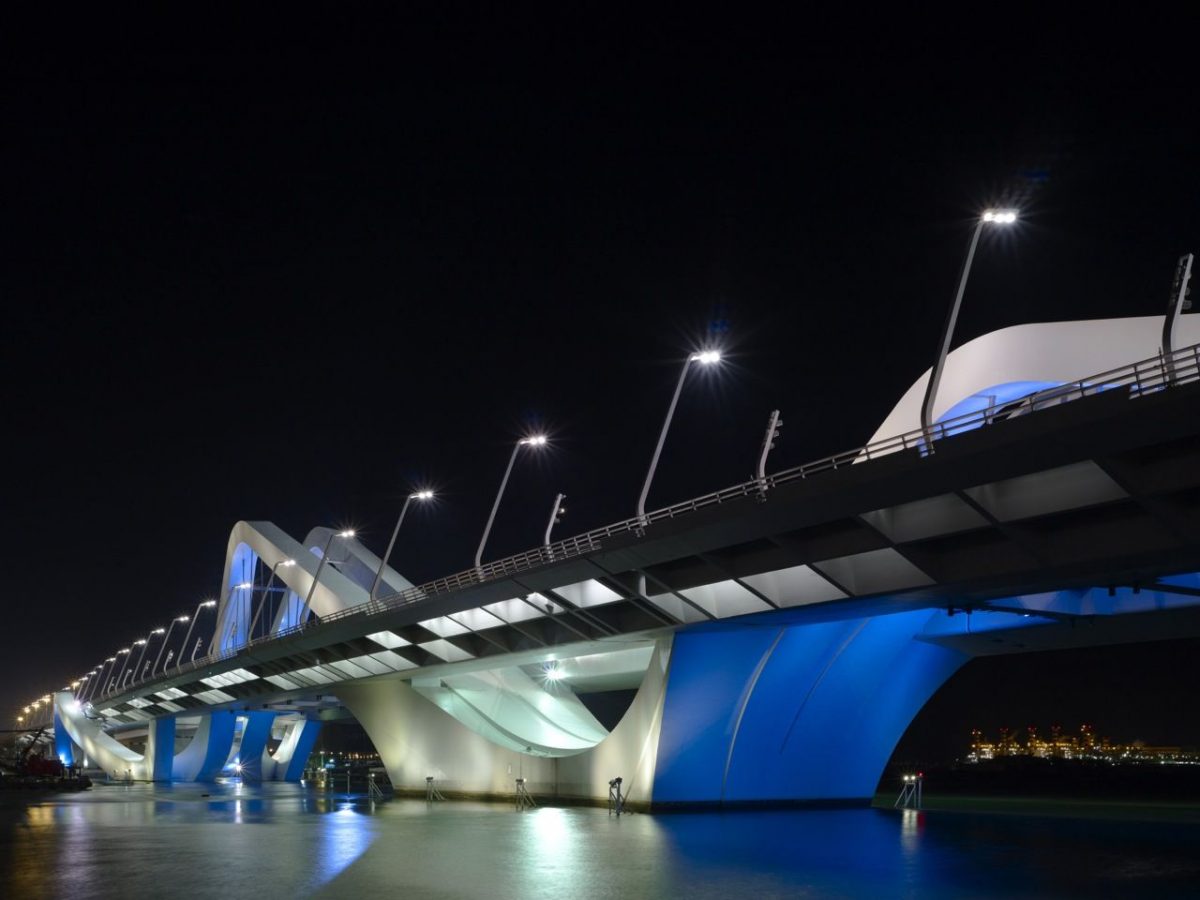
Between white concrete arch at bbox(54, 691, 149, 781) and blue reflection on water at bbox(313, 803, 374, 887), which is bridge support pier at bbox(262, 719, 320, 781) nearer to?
white concrete arch at bbox(54, 691, 149, 781)

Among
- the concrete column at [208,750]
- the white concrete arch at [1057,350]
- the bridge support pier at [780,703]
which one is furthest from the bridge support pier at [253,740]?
the white concrete arch at [1057,350]

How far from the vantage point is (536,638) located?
42.8m

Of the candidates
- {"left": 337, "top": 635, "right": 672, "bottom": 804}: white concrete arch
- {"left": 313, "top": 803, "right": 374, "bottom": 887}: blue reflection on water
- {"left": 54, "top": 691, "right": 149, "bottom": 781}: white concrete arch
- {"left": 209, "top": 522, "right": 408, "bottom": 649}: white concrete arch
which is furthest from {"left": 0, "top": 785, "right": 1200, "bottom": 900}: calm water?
{"left": 54, "top": 691, "right": 149, "bottom": 781}: white concrete arch

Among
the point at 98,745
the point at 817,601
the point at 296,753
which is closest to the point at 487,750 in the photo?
the point at 817,601

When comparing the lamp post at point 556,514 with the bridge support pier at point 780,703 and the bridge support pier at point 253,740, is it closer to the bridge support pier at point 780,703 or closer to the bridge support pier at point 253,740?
the bridge support pier at point 780,703

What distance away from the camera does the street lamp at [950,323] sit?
23.0m

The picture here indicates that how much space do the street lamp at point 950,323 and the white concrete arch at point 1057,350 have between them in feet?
26.3

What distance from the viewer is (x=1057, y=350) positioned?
31969mm

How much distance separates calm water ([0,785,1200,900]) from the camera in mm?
15977

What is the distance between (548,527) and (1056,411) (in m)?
23.5

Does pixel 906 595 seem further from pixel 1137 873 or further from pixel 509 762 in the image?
pixel 509 762

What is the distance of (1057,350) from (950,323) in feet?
30.9

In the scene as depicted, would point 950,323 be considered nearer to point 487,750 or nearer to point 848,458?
point 848,458

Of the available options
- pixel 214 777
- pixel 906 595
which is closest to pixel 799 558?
pixel 906 595
